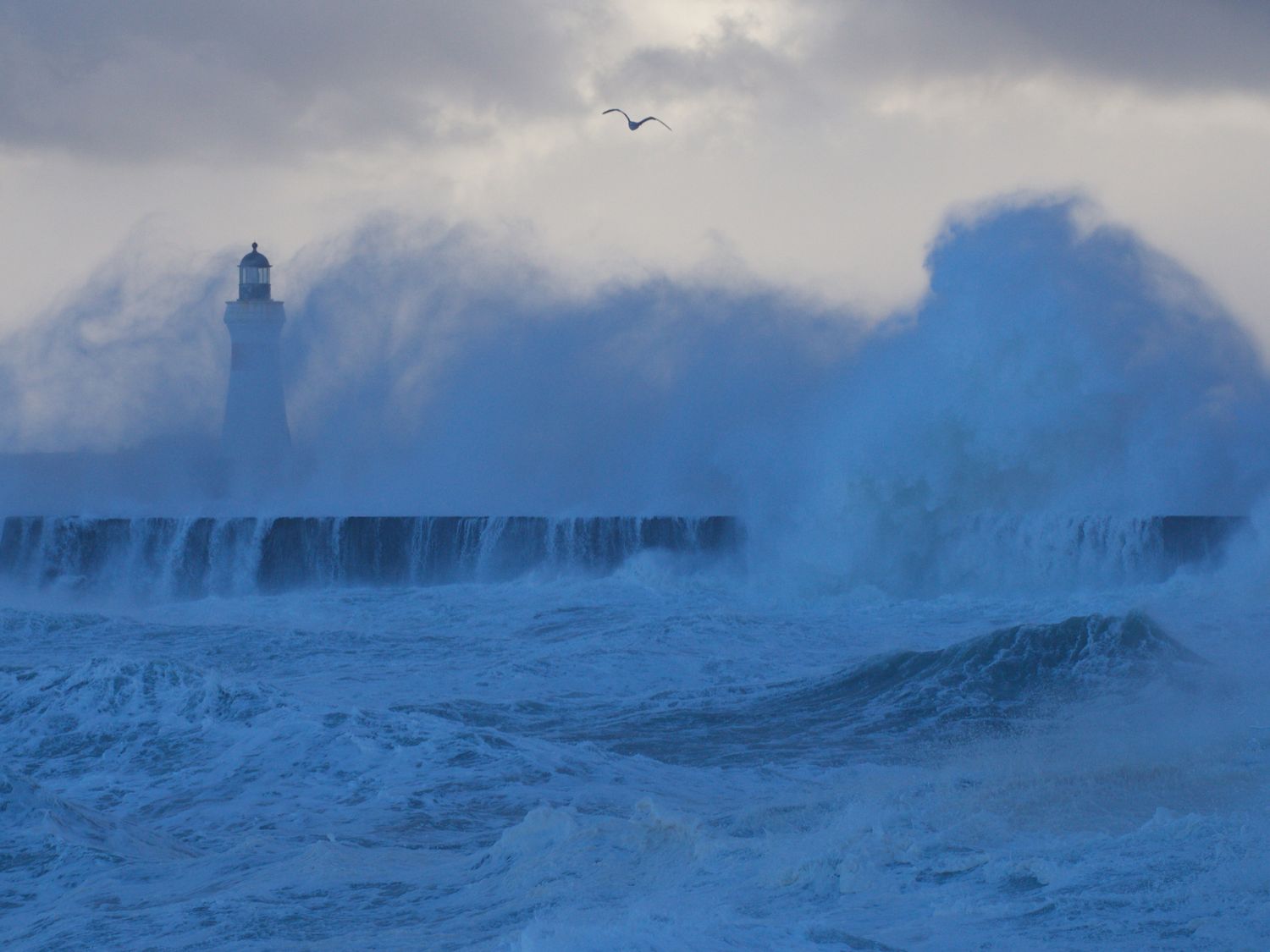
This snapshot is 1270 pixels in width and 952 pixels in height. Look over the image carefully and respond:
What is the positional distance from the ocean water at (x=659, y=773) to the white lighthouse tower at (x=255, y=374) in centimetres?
954

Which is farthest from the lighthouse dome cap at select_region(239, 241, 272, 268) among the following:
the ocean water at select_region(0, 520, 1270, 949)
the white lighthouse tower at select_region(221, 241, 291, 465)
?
the ocean water at select_region(0, 520, 1270, 949)

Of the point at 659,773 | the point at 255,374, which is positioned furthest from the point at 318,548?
the point at 659,773

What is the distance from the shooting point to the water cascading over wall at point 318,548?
19.3m

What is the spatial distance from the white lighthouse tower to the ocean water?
376 inches

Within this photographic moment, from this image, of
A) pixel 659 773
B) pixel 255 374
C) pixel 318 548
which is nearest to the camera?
pixel 659 773

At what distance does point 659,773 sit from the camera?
816 centimetres

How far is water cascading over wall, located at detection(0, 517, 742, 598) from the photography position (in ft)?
63.4

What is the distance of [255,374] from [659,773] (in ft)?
63.8

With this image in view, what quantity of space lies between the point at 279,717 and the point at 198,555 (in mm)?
12912

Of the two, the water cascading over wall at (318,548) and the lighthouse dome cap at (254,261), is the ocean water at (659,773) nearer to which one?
the water cascading over wall at (318,548)

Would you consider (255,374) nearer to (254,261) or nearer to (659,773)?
(254,261)

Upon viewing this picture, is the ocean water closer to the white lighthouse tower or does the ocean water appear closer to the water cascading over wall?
the water cascading over wall

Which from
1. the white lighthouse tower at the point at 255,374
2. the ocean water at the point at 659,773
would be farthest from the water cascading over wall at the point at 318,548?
the white lighthouse tower at the point at 255,374

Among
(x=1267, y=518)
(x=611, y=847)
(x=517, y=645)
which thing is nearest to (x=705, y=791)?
(x=611, y=847)
